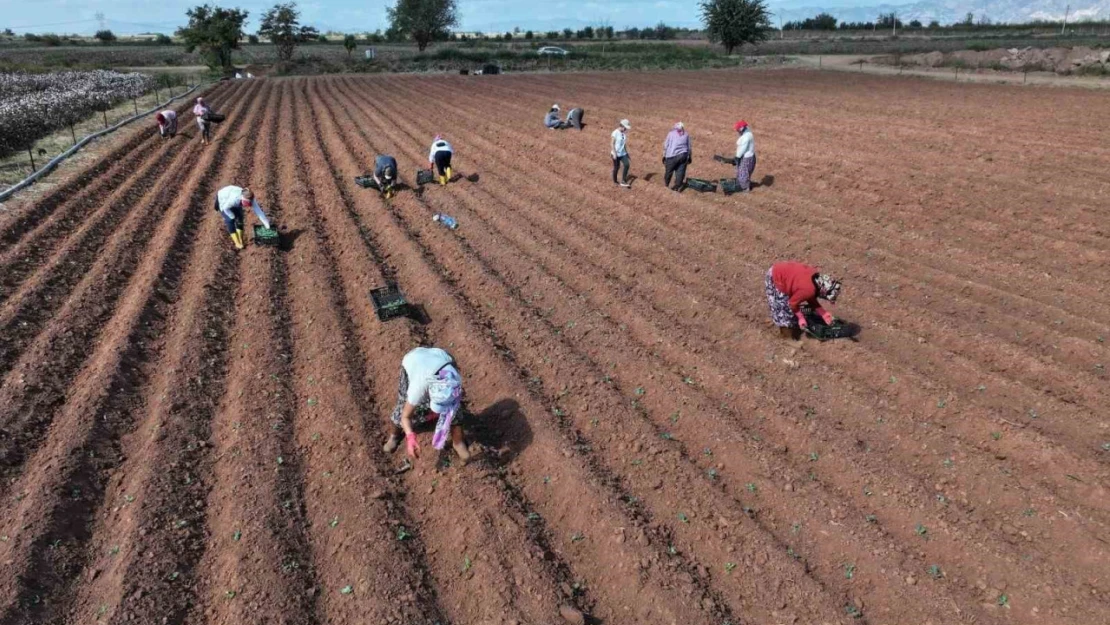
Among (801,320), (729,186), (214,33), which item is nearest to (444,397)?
(801,320)

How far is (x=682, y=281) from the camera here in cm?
997

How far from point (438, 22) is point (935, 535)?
81053mm

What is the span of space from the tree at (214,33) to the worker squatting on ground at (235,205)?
45.6 meters

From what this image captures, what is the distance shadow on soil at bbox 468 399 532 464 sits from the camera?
20.8ft

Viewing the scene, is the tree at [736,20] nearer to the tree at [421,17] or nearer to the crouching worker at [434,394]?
the tree at [421,17]

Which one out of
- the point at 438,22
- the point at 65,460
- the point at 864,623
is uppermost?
the point at 438,22

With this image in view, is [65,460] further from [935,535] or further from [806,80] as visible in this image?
[806,80]

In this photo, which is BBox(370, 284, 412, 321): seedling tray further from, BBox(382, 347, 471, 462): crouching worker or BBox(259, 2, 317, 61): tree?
BBox(259, 2, 317, 61): tree

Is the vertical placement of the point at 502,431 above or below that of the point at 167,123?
below

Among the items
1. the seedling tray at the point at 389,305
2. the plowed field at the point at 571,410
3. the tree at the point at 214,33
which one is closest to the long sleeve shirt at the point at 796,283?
the plowed field at the point at 571,410

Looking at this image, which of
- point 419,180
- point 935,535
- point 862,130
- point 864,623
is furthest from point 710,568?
point 862,130

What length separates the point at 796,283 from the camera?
754 cm

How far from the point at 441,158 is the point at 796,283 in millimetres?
9375

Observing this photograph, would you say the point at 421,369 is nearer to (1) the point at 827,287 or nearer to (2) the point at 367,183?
(1) the point at 827,287
